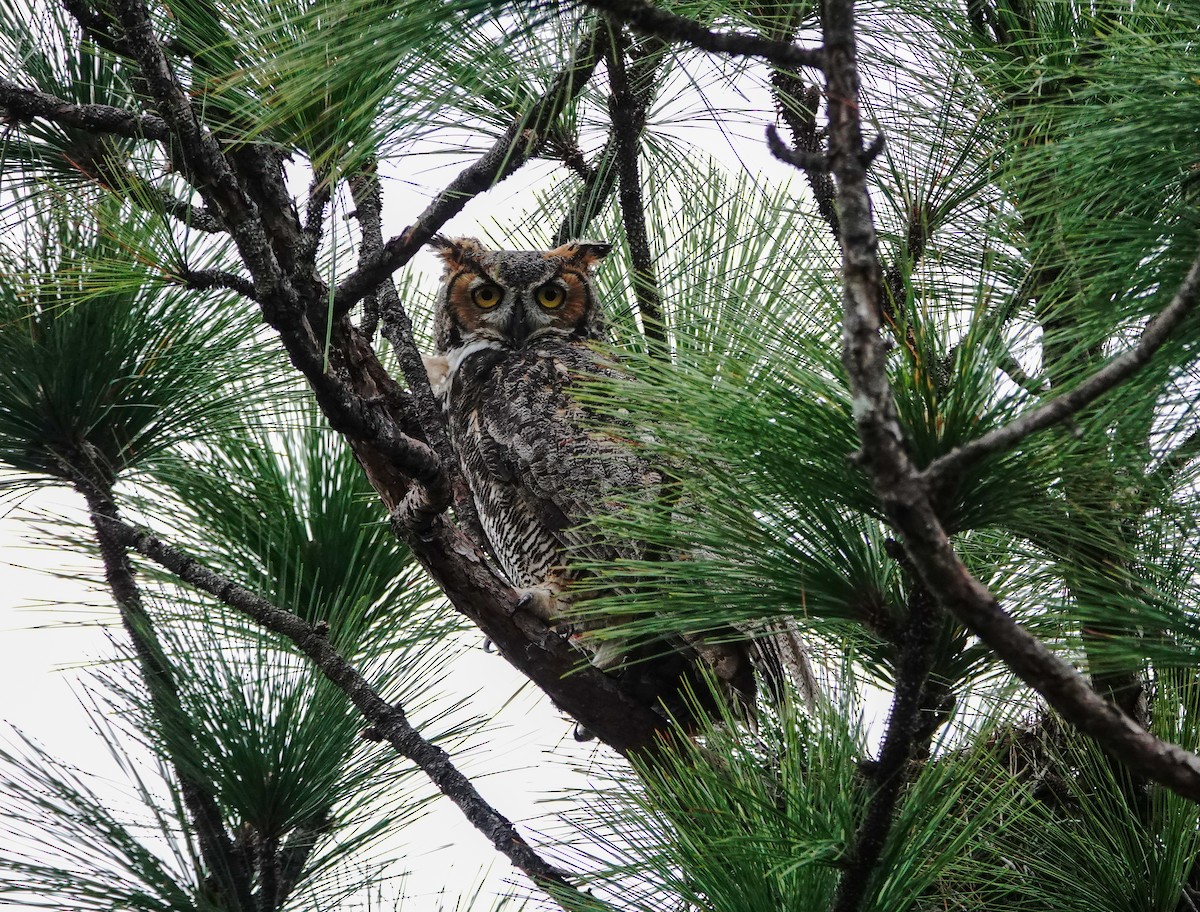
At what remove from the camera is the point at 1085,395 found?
0.75 m

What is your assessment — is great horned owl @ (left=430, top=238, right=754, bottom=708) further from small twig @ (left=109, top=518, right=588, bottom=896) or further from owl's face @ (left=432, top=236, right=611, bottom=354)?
small twig @ (left=109, top=518, right=588, bottom=896)

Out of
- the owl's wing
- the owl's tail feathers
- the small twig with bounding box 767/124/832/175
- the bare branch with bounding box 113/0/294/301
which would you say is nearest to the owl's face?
the owl's wing

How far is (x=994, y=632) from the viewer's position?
776 mm

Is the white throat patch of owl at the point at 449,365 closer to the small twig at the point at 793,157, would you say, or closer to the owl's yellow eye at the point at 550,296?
the owl's yellow eye at the point at 550,296

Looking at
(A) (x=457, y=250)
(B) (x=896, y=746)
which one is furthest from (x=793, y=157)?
(A) (x=457, y=250)

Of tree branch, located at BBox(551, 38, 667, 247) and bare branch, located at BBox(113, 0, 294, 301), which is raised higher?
tree branch, located at BBox(551, 38, 667, 247)

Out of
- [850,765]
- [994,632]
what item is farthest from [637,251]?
[994,632]

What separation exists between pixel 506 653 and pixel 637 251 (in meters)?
0.71

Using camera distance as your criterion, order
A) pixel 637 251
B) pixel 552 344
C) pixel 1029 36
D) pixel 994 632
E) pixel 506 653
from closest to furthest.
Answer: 1. pixel 994 632
2. pixel 1029 36
3. pixel 506 653
4. pixel 637 251
5. pixel 552 344

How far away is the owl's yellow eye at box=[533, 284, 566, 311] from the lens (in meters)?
2.54

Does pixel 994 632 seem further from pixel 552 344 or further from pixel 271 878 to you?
pixel 552 344

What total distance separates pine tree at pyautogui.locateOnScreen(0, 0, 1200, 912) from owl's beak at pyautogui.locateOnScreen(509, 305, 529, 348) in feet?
0.91

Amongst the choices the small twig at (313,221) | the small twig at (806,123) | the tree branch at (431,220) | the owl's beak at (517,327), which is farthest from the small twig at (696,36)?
the owl's beak at (517,327)

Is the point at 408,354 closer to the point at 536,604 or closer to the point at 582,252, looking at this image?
the point at 536,604
